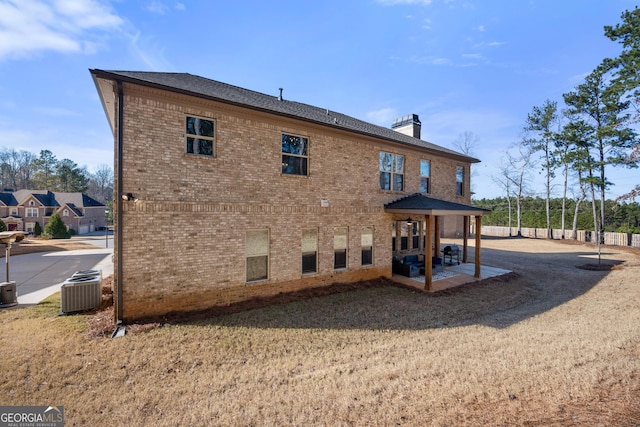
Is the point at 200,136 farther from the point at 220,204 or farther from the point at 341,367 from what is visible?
the point at 341,367

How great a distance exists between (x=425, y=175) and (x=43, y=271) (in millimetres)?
19804

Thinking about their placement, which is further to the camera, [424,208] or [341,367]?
[424,208]

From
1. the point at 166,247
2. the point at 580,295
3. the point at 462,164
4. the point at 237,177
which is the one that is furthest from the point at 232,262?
the point at 462,164

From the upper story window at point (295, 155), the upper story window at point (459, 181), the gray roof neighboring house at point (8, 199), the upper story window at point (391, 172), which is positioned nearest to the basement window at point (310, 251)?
the upper story window at point (295, 155)

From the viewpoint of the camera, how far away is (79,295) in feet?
25.4

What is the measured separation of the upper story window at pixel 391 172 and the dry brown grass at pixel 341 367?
560 cm

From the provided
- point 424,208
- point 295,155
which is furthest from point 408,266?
point 295,155

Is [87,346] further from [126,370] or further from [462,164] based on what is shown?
[462,164]

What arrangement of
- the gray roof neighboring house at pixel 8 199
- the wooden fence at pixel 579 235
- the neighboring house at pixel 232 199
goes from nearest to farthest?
the neighboring house at pixel 232 199 < the wooden fence at pixel 579 235 < the gray roof neighboring house at pixel 8 199

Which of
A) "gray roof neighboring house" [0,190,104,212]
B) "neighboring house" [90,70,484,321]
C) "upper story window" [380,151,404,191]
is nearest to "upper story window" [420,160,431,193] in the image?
"upper story window" [380,151,404,191]

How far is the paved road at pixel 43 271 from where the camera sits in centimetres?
1009

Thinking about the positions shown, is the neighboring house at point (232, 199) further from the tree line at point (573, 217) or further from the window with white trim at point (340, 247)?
the tree line at point (573, 217)

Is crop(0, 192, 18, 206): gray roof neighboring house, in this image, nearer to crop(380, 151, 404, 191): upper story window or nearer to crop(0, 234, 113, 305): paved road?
crop(0, 234, 113, 305): paved road

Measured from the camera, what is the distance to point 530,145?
34.4 metres
